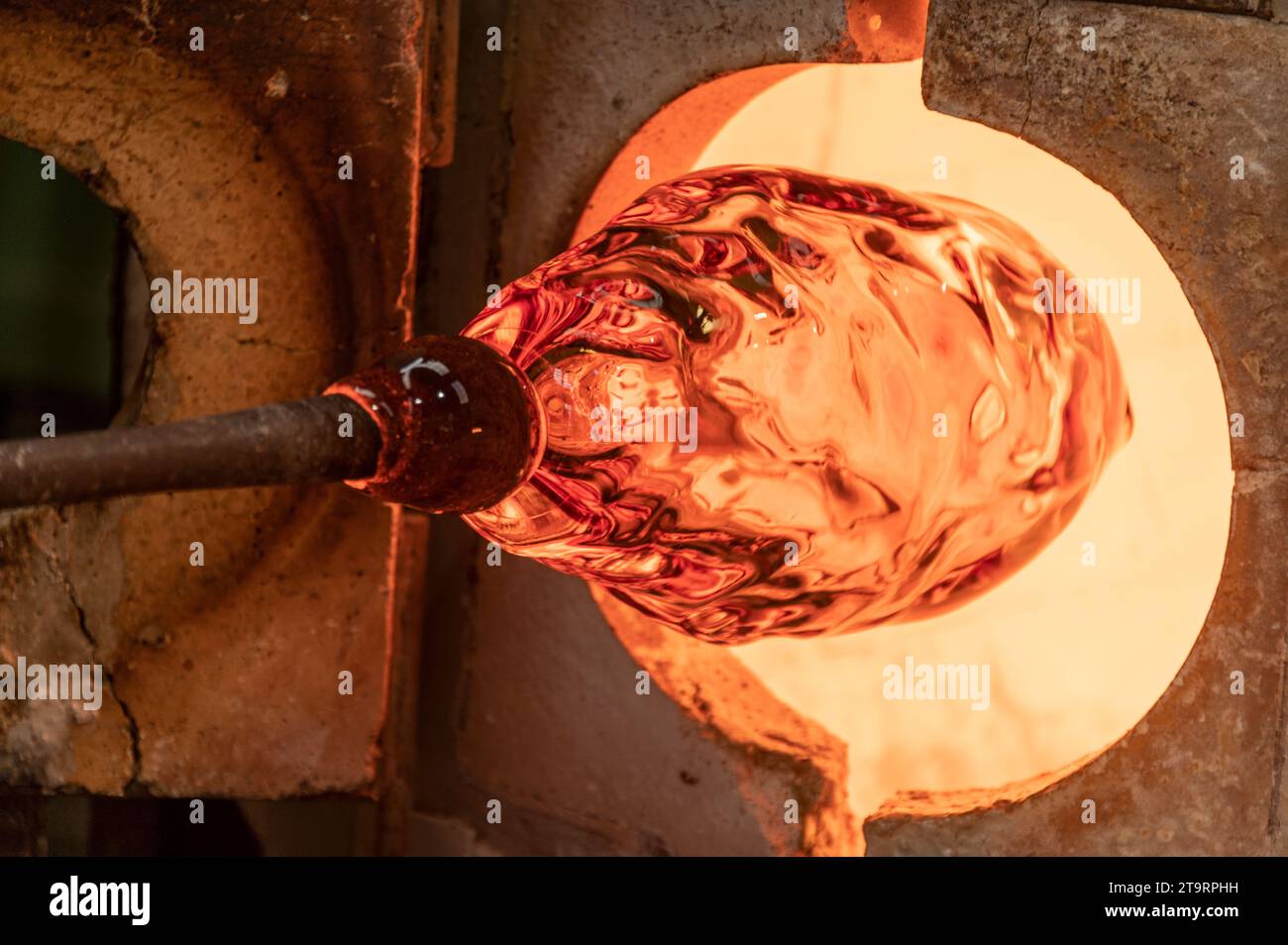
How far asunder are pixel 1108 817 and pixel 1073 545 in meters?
0.55

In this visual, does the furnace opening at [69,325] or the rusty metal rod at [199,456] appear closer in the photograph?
the rusty metal rod at [199,456]

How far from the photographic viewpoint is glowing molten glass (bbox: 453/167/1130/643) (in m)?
1.69

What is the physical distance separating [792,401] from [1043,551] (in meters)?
0.72

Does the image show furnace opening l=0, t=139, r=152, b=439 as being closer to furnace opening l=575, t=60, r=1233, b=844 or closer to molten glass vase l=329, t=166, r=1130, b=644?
furnace opening l=575, t=60, r=1233, b=844

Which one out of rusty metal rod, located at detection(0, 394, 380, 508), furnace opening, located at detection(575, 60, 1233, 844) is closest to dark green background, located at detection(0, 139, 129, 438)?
furnace opening, located at detection(575, 60, 1233, 844)

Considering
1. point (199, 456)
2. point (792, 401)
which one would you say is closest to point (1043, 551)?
point (792, 401)

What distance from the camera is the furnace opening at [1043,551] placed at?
2.33m

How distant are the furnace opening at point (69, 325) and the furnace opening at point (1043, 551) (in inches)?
34.4

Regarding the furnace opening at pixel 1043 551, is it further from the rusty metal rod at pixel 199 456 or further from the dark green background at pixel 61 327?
the rusty metal rod at pixel 199 456

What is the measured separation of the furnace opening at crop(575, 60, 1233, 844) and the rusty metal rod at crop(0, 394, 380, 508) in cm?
122

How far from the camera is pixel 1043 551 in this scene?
2303 mm

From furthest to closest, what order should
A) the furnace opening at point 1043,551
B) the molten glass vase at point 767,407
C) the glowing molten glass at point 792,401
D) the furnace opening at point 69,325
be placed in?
the furnace opening at point 69,325, the furnace opening at point 1043,551, the glowing molten glass at point 792,401, the molten glass vase at point 767,407

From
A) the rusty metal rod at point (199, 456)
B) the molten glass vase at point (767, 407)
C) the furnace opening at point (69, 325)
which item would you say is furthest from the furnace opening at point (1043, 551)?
the rusty metal rod at point (199, 456)

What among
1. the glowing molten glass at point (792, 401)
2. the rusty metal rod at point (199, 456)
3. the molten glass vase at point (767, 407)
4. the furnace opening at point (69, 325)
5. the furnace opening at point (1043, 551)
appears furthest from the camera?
the furnace opening at point (69, 325)
